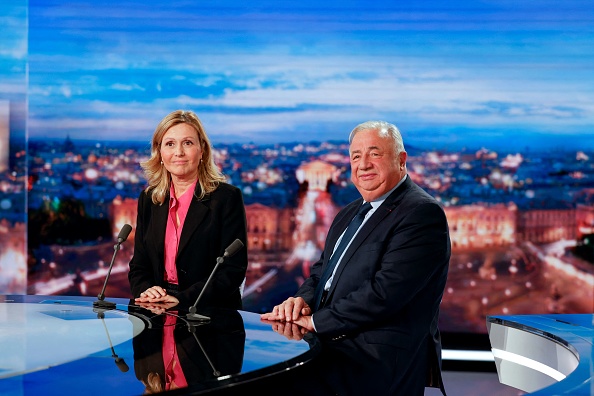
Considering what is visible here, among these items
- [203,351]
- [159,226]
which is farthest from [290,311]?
[159,226]

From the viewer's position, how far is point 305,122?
17.6 feet

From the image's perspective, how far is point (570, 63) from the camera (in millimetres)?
5195

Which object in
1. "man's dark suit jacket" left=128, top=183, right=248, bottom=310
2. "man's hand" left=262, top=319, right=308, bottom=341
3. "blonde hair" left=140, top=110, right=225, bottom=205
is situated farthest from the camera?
"blonde hair" left=140, top=110, right=225, bottom=205

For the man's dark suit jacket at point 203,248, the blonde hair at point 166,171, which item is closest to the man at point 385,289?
the man's dark suit jacket at point 203,248

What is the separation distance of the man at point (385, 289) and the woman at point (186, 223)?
0.59 meters

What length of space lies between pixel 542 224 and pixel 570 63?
109 centimetres

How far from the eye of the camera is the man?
228cm

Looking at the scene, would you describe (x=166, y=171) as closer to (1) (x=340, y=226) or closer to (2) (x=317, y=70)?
(1) (x=340, y=226)

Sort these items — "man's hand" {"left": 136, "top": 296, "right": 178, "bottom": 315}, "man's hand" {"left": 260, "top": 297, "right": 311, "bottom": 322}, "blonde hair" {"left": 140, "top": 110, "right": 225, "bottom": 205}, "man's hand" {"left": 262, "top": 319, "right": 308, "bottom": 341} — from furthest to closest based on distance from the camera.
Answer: "blonde hair" {"left": 140, "top": 110, "right": 225, "bottom": 205}, "man's hand" {"left": 136, "top": 296, "right": 178, "bottom": 315}, "man's hand" {"left": 260, "top": 297, "right": 311, "bottom": 322}, "man's hand" {"left": 262, "top": 319, "right": 308, "bottom": 341}

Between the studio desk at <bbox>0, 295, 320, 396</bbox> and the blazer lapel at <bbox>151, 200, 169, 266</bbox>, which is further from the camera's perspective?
the blazer lapel at <bbox>151, 200, 169, 266</bbox>

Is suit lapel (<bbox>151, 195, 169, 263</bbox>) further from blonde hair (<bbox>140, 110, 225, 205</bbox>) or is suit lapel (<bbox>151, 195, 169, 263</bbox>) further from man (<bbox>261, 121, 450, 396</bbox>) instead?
man (<bbox>261, 121, 450, 396</bbox>)

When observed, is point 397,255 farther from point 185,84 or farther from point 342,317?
point 185,84

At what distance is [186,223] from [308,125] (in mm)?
2347

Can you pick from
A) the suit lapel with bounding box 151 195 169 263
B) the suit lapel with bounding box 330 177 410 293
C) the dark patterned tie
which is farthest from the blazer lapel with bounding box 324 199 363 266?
the suit lapel with bounding box 151 195 169 263
